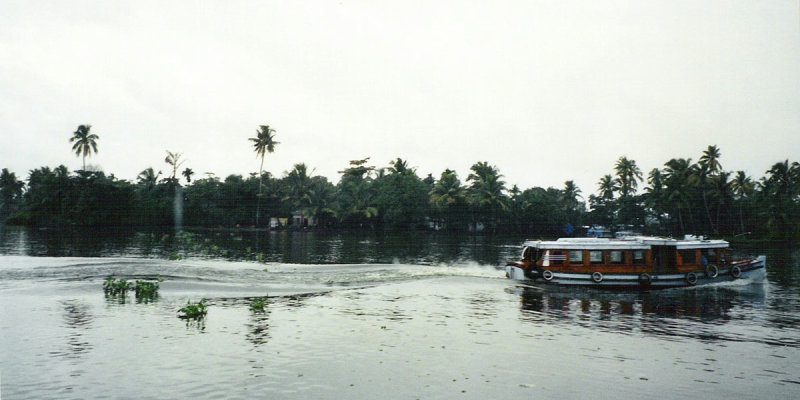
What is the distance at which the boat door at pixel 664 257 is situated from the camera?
34.5m

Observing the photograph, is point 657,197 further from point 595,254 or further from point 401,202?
point 595,254

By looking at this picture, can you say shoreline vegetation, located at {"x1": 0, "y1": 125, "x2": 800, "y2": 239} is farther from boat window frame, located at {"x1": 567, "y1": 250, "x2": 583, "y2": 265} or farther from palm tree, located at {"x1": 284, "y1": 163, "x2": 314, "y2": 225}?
boat window frame, located at {"x1": 567, "y1": 250, "x2": 583, "y2": 265}

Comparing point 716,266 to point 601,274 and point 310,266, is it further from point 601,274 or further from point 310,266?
point 310,266

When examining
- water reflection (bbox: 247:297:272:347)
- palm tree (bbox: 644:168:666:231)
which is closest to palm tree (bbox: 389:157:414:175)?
palm tree (bbox: 644:168:666:231)

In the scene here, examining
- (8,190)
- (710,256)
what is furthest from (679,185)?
(8,190)

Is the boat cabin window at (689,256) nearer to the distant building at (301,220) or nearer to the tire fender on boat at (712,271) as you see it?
the tire fender on boat at (712,271)

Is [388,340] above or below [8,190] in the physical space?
below

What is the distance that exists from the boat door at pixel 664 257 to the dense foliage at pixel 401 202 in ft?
258

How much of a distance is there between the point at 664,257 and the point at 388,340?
76.4ft

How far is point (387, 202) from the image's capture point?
125562mm

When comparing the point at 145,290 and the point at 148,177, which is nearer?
the point at 145,290

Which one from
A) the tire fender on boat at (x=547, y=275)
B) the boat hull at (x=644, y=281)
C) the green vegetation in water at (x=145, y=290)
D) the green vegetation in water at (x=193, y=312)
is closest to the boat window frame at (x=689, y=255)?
the boat hull at (x=644, y=281)

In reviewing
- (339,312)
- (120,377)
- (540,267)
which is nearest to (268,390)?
(120,377)

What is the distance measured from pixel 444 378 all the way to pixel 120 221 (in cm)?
12847
